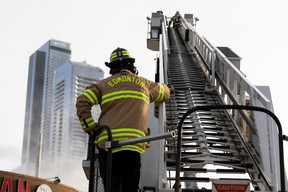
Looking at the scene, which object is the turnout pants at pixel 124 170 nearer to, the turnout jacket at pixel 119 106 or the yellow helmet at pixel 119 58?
the turnout jacket at pixel 119 106

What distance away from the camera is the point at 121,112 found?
523cm

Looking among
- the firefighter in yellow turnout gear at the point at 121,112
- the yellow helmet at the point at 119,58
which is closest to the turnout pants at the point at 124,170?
the firefighter in yellow turnout gear at the point at 121,112

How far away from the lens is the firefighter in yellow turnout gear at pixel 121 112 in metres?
5.04

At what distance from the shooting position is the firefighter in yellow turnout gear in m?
5.04

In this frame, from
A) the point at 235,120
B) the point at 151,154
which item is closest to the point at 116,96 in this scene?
the point at 151,154

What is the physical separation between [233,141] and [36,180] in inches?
750

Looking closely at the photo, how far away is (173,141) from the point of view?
276 inches

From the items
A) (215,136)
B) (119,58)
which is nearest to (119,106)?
(119,58)

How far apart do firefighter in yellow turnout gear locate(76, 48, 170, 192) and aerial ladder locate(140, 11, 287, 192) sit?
0.39 metres

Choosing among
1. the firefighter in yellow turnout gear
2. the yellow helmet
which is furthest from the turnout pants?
the yellow helmet

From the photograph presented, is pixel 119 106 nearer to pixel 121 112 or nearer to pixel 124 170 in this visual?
pixel 121 112

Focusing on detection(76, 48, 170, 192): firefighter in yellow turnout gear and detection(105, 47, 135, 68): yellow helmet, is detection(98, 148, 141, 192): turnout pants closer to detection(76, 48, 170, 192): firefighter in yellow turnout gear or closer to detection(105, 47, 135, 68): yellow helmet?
detection(76, 48, 170, 192): firefighter in yellow turnout gear

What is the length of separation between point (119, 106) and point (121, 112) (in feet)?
0.22

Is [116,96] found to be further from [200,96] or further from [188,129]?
[200,96]
